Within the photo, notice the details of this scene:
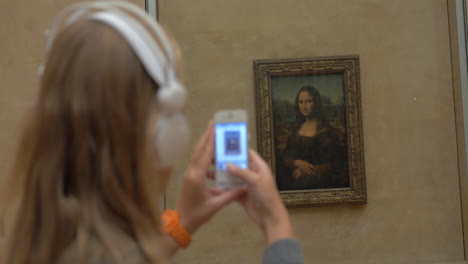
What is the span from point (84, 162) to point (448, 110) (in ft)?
13.0

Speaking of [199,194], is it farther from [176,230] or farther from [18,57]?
[18,57]

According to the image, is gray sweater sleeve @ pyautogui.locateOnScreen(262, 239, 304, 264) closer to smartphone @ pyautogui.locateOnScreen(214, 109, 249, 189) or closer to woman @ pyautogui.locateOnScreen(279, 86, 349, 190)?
smartphone @ pyautogui.locateOnScreen(214, 109, 249, 189)

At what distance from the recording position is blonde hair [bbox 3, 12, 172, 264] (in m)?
1.28

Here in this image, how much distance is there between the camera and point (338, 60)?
4539 millimetres

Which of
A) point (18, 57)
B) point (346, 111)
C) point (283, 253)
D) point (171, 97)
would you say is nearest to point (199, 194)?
point (283, 253)

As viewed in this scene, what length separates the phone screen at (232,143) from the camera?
90.9 inches

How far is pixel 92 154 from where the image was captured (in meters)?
1.31

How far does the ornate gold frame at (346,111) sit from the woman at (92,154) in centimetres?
309

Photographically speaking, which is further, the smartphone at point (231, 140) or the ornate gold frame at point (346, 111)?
the ornate gold frame at point (346, 111)

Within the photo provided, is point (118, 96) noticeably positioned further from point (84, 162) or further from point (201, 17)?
point (201, 17)

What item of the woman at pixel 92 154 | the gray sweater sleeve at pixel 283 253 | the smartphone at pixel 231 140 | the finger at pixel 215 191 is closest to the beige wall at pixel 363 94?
the smartphone at pixel 231 140

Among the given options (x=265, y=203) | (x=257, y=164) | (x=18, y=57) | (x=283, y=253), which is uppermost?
(x=18, y=57)

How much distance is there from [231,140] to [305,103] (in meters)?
2.23

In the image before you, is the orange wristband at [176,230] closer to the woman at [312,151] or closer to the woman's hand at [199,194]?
the woman's hand at [199,194]
